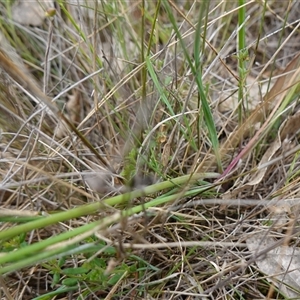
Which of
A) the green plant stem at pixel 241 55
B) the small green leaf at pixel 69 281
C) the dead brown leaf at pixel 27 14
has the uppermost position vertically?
the dead brown leaf at pixel 27 14

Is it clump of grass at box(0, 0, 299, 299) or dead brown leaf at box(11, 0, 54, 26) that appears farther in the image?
dead brown leaf at box(11, 0, 54, 26)

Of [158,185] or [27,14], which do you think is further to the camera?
[27,14]

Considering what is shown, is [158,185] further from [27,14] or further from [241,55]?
[27,14]

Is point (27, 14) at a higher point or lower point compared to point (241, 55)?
higher

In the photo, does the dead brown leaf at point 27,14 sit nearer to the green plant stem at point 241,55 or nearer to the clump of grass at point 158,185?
the clump of grass at point 158,185

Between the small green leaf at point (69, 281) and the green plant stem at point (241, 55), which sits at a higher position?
the green plant stem at point (241, 55)

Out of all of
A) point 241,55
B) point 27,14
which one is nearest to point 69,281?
point 241,55

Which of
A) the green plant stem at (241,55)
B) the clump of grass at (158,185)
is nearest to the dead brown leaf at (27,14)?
the clump of grass at (158,185)

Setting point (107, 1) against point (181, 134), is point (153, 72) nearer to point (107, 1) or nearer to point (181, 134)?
point (181, 134)

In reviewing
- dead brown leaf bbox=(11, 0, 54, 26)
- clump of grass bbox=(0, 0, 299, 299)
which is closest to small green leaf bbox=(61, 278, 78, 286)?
clump of grass bbox=(0, 0, 299, 299)

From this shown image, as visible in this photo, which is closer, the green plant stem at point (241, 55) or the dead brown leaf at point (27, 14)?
the green plant stem at point (241, 55)

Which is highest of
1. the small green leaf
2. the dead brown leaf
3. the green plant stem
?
the dead brown leaf

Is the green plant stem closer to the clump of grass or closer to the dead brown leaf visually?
the clump of grass

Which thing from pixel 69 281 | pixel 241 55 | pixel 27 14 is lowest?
pixel 69 281
